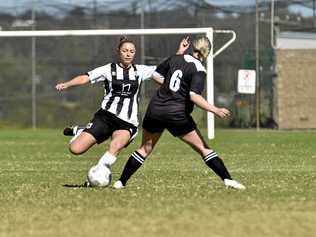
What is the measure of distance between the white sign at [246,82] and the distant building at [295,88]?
170cm

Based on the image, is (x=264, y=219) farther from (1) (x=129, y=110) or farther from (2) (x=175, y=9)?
(2) (x=175, y=9)

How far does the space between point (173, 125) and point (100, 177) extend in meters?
Answer: 1.10

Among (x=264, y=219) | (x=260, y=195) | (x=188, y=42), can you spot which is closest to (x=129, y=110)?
(x=188, y=42)

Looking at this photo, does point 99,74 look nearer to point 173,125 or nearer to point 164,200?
point 173,125

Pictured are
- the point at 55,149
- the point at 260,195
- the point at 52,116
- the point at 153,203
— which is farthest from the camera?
the point at 52,116

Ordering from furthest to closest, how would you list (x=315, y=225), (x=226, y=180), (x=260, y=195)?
1. (x=226, y=180)
2. (x=260, y=195)
3. (x=315, y=225)

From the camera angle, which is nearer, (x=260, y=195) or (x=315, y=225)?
(x=315, y=225)

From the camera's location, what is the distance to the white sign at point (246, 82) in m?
35.6

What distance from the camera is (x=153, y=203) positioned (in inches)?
393

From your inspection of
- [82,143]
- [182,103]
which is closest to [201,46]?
[182,103]

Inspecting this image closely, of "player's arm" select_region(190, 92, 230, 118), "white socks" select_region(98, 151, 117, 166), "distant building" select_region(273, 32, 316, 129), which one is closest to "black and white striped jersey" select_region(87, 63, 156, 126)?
"white socks" select_region(98, 151, 117, 166)

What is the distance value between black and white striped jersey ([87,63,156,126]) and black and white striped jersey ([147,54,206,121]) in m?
0.58

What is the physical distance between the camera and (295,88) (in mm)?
37281

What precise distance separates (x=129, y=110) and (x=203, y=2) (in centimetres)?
2567
